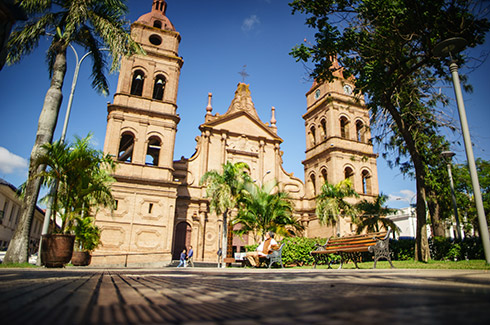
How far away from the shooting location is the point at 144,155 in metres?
→ 22.2

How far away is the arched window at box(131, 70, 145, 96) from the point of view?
24.5 m

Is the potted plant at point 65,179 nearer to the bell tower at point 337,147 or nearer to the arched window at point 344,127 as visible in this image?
the bell tower at point 337,147

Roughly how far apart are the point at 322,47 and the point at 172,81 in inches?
714

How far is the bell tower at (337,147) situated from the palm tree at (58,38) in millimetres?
19100

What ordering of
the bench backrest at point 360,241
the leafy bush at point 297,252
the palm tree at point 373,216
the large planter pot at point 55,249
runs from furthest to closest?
the palm tree at point 373,216
the leafy bush at point 297,252
the bench backrest at point 360,241
the large planter pot at point 55,249

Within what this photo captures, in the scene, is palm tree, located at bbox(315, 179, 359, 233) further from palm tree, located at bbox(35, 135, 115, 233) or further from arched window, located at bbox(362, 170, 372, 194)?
palm tree, located at bbox(35, 135, 115, 233)

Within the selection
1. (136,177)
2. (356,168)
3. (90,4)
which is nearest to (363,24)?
(90,4)

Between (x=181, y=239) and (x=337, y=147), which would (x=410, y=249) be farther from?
(x=181, y=239)

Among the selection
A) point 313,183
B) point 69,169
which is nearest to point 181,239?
point 313,183

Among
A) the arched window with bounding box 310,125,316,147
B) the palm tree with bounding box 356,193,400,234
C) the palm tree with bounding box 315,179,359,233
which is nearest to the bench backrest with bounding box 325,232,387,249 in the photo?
the palm tree with bounding box 315,179,359,233

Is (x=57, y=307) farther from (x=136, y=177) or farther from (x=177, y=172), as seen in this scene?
(x=177, y=172)

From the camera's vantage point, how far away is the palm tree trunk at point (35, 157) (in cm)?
872

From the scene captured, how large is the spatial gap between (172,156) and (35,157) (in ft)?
44.5

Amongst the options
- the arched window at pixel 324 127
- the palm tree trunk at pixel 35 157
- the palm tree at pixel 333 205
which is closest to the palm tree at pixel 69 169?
the palm tree trunk at pixel 35 157
